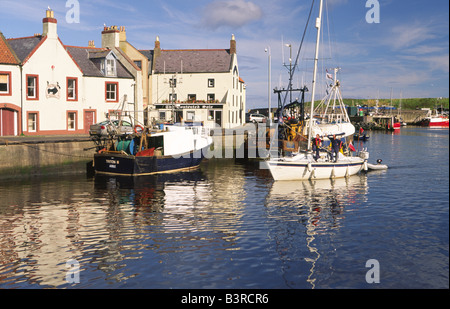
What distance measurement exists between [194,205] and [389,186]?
13.8m

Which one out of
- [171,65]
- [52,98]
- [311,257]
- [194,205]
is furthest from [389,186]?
[171,65]

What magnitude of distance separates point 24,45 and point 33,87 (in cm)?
441

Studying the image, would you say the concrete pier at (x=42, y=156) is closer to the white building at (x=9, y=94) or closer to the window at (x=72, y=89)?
the white building at (x=9, y=94)

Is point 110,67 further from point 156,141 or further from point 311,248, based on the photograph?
point 311,248

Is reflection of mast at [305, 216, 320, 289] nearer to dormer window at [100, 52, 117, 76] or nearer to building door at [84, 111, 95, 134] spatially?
building door at [84, 111, 95, 134]

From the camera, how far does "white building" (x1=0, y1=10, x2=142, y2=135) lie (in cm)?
3819

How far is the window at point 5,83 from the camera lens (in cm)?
3712

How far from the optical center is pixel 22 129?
38.1 m

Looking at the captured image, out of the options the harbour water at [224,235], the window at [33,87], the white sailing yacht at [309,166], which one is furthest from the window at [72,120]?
the white sailing yacht at [309,166]

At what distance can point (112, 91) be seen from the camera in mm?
45688

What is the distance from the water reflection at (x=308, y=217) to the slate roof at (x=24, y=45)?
2678 cm

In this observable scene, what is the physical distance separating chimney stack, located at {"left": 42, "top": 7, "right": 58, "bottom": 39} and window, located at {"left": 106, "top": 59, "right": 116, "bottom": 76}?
6.61 metres

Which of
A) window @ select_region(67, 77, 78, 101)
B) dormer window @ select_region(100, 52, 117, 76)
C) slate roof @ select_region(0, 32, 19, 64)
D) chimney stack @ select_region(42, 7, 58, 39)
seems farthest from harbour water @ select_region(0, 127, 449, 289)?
dormer window @ select_region(100, 52, 117, 76)
